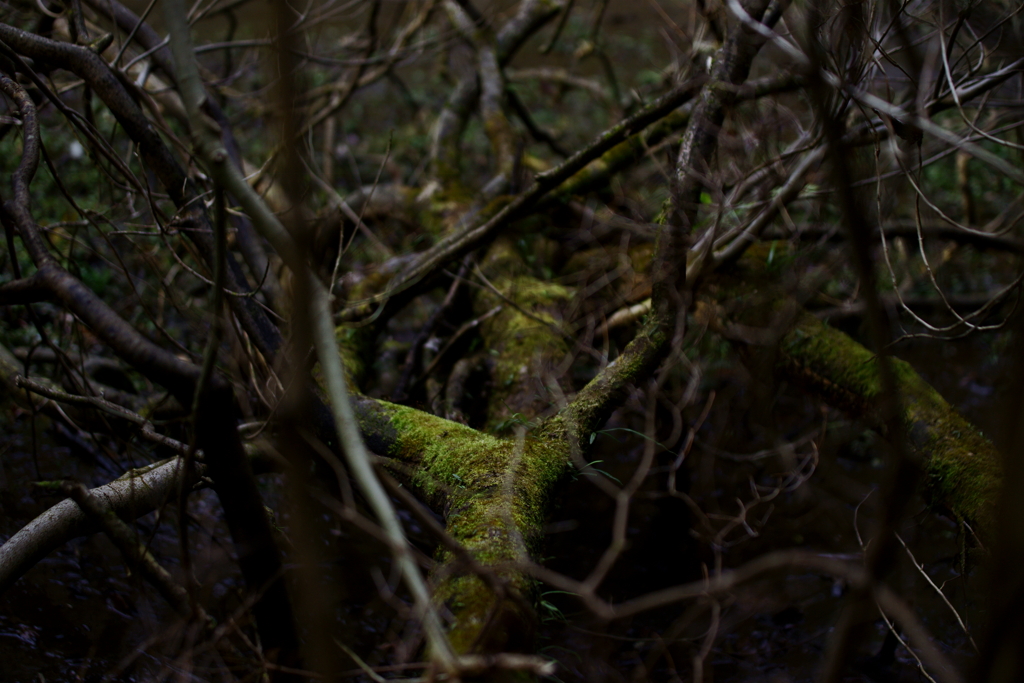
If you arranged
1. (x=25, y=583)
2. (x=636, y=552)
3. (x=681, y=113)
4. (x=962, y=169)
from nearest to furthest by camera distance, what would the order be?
(x=25, y=583) → (x=636, y=552) → (x=681, y=113) → (x=962, y=169)

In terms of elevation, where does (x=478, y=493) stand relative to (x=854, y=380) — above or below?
below

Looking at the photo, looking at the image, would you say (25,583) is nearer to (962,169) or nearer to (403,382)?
(403,382)

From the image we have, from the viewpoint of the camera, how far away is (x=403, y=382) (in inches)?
131

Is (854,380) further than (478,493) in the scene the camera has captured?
Yes

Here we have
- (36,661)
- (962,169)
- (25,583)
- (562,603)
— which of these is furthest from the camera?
(962,169)

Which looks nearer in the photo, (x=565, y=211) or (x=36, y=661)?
(x=36, y=661)

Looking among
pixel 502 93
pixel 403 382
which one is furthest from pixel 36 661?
pixel 502 93

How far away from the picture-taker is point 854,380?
281 centimetres

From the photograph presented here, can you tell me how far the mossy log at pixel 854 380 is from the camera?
2230 mm

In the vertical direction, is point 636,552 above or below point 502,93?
below

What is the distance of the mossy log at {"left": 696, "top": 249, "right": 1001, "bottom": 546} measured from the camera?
223 cm

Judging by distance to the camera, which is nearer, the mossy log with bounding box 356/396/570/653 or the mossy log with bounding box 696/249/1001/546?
the mossy log with bounding box 356/396/570/653

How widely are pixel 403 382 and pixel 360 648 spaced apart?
4.43ft

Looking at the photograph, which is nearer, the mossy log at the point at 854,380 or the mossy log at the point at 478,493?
the mossy log at the point at 478,493
